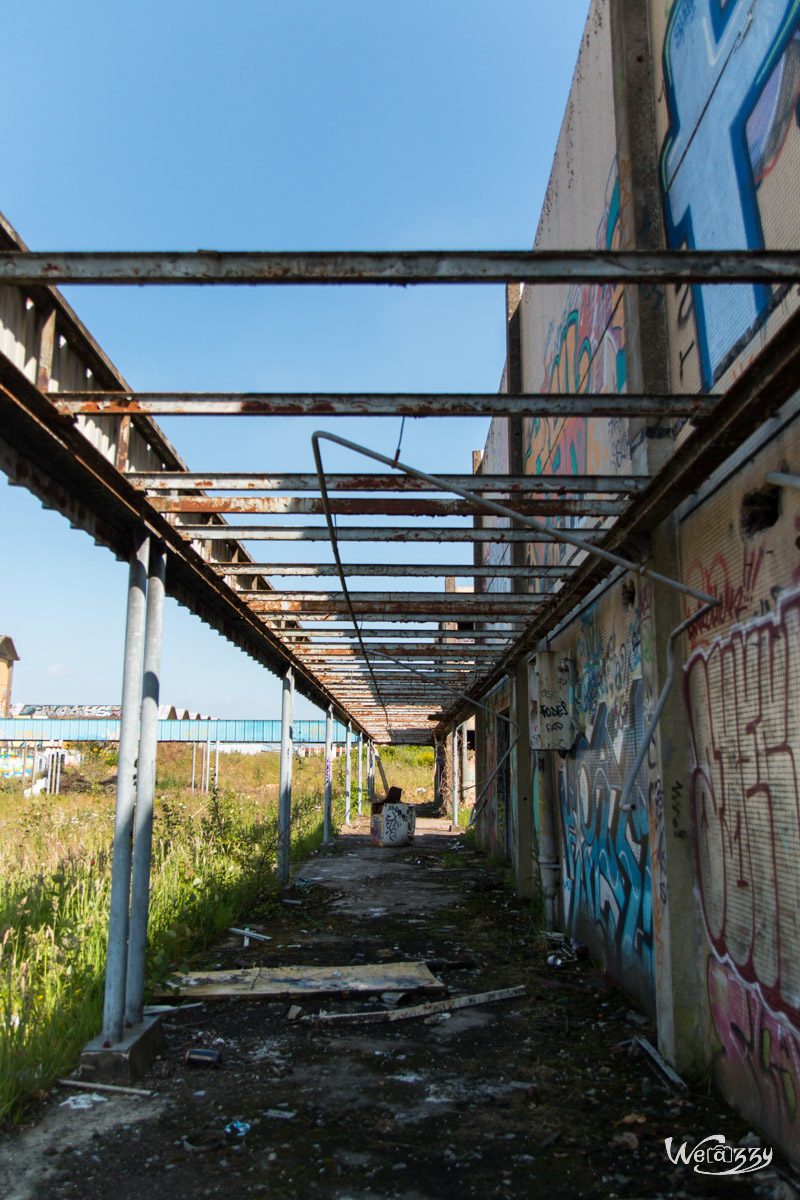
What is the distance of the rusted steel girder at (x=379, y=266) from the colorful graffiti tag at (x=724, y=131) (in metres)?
1.07

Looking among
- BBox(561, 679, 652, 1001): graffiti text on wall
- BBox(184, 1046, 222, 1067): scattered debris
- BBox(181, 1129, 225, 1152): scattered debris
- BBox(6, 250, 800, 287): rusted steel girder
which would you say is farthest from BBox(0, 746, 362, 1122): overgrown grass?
BBox(6, 250, 800, 287): rusted steel girder

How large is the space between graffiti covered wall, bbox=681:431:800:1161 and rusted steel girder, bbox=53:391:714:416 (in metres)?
0.61

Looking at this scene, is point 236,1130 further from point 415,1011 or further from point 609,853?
point 609,853

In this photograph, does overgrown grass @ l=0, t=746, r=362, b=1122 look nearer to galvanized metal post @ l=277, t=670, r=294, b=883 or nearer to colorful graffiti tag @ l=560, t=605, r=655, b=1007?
galvanized metal post @ l=277, t=670, r=294, b=883

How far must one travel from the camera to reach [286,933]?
8586 mm

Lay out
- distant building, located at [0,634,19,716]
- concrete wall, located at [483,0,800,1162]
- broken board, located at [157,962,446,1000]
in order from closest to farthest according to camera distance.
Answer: concrete wall, located at [483,0,800,1162]
broken board, located at [157,962,446,1000]
distant building, located at [0,634,19,716]

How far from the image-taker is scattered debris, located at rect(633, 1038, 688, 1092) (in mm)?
4385

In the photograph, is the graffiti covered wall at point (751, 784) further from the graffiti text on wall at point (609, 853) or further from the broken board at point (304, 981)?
the broken board at point (304, 981)

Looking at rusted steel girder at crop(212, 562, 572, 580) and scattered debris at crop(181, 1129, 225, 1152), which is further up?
rusted steel girder at crop(212, 562, 572, 580)

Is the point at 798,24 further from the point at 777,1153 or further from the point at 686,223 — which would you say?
the point at 777,1153

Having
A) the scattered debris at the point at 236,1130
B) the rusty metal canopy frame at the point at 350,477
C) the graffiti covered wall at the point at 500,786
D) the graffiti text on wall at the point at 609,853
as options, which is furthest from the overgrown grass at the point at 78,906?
the graffiti covered wall at the point at 500,786

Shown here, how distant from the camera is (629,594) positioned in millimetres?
6195

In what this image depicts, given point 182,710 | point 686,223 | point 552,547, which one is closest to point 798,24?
point 686,223

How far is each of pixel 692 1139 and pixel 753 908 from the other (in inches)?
43.1
